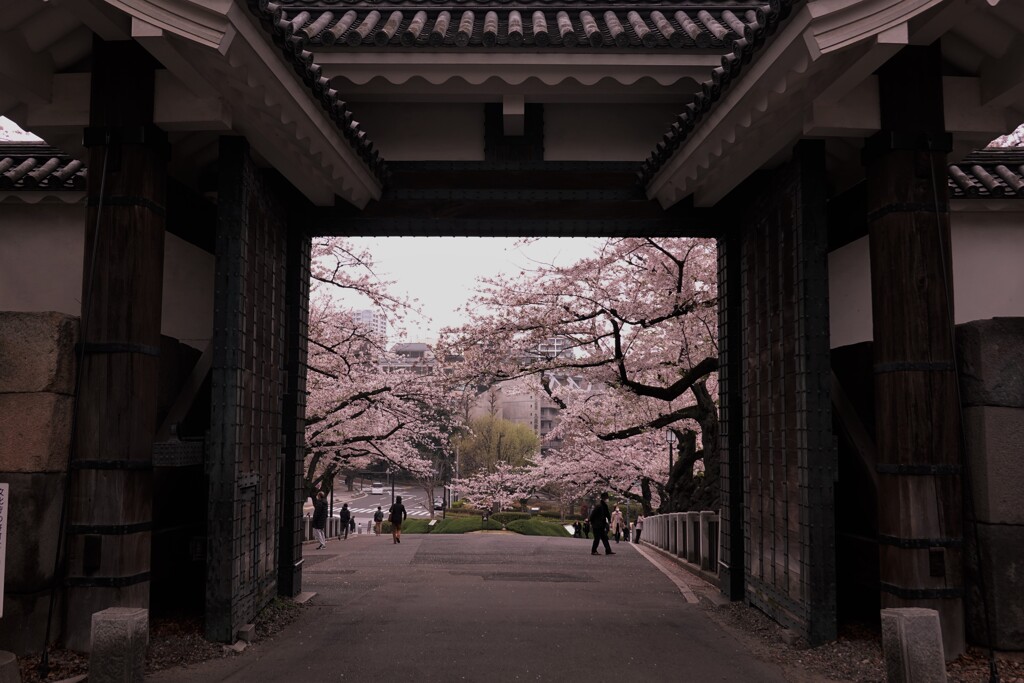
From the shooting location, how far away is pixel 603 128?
9156 mm

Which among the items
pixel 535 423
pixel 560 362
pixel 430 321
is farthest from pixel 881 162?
pixel 535 423

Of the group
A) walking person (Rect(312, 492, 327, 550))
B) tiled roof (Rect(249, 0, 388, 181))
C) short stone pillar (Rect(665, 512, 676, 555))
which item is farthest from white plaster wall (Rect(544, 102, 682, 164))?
walking person (Rect(312, 492, 327, 550))

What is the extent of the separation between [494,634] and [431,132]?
5540 mm

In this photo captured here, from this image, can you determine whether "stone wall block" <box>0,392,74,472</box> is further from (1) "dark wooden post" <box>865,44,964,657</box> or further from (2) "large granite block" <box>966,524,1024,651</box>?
(2) "large granite block" <box>966,524,1024,651</box>

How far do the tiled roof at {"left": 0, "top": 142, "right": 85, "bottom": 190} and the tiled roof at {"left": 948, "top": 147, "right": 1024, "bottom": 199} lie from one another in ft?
34.2

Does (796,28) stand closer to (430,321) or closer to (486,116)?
(486,116)

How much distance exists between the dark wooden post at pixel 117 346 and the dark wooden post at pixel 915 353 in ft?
19.5

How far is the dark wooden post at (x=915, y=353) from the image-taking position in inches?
238

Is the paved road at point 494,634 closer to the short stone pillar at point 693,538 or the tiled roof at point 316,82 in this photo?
the short stone pillar at point 693,538

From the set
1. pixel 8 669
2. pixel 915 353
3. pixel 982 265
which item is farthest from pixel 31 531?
pixel 982 265

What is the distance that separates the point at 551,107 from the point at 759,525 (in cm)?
522

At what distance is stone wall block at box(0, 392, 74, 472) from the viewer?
5859 millimetres

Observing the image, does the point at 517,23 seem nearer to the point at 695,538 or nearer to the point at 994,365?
the point at 994,365

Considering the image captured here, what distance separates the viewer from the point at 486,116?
29.9 feet
